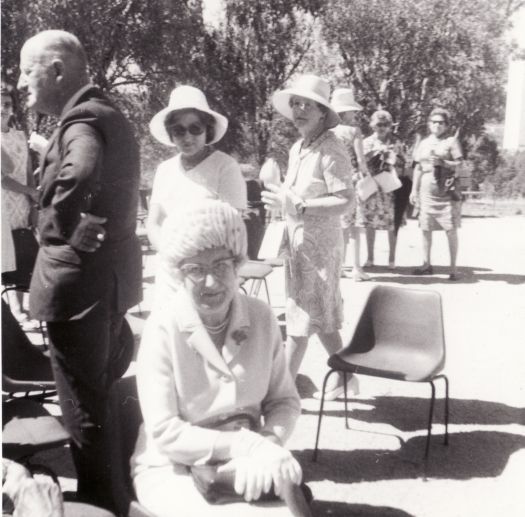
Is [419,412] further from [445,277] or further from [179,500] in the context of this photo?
[445,277]

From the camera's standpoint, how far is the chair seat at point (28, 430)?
2238 mm

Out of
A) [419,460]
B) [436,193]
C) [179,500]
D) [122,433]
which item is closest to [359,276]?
[436,193]

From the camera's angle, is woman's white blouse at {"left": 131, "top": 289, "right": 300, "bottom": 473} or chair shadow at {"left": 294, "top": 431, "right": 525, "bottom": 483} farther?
chair shadow at {"left": 294, "top": 431, "right": 525, "bottom": 483}

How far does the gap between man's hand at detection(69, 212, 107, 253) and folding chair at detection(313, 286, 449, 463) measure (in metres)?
1.48

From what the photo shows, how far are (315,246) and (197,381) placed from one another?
1834mm

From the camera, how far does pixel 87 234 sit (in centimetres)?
237

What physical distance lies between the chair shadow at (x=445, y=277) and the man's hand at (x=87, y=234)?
233 inches

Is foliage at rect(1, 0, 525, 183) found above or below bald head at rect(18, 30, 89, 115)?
above

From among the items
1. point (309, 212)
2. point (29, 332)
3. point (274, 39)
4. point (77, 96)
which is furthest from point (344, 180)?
point (274, 39)

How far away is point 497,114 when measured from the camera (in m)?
18.1

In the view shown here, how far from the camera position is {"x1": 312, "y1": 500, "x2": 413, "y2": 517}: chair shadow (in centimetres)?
289

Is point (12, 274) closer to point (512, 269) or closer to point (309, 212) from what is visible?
point (309, 212)

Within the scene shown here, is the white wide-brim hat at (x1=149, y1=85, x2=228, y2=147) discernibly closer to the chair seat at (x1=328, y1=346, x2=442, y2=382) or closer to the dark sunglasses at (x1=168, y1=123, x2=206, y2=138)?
the dark sunglasses at (x1=168, y1=123, x2=206, y2=138)

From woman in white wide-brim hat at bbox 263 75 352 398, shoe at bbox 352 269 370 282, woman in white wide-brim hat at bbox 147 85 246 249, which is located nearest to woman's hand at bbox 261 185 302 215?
woman in white wide-brim hat at bbox 263 75 352 398
